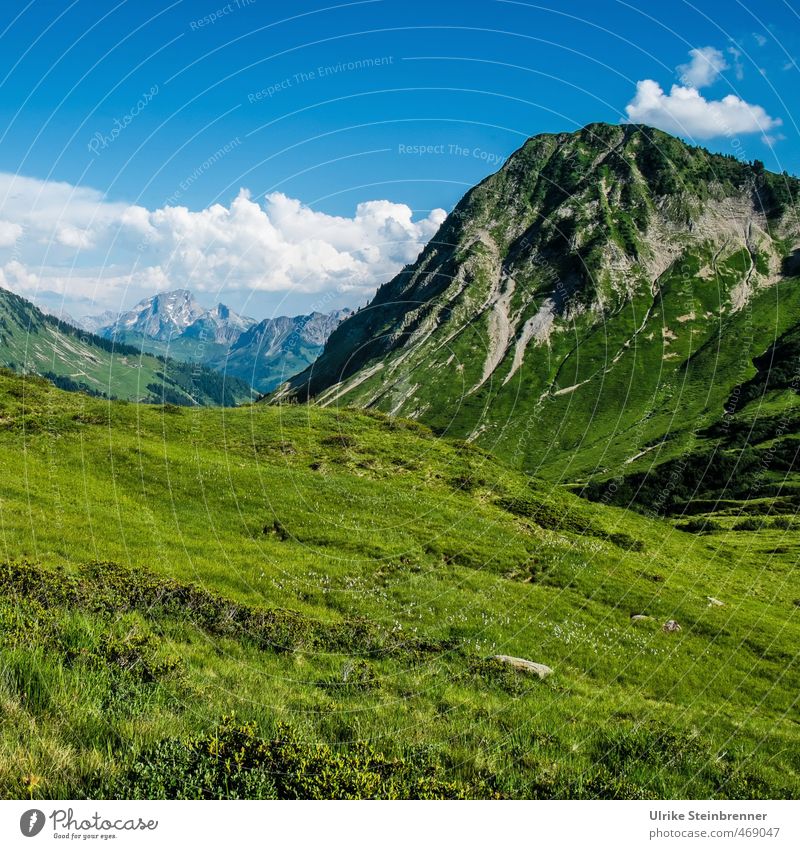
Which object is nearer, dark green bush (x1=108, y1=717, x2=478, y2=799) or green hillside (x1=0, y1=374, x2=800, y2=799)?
dark green bush (x1=108, y1=717, x2=478, y2=799)

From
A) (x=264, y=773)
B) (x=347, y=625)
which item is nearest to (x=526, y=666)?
(x=347, y=625)

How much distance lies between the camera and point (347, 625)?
17.3 meters

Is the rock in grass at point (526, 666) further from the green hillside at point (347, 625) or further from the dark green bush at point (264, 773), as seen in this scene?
the dark green bush at point (264, 773)

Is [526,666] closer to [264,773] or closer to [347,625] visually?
[347,625]

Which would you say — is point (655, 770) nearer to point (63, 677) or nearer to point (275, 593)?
point (63, 677)

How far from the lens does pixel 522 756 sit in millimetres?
9281

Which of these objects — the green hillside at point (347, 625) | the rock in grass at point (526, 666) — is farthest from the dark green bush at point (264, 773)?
the rock in grass at point (526, 666)

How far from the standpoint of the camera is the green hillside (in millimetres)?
7879

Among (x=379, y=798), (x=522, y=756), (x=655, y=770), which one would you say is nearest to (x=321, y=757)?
(x=379, y=798)

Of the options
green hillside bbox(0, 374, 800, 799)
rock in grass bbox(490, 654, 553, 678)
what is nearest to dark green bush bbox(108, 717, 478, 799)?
green hillside bbox(0, 374, 800, 799)

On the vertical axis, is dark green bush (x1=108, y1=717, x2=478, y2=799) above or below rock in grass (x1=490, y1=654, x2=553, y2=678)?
above

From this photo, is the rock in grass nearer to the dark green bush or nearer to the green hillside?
the green hillside
